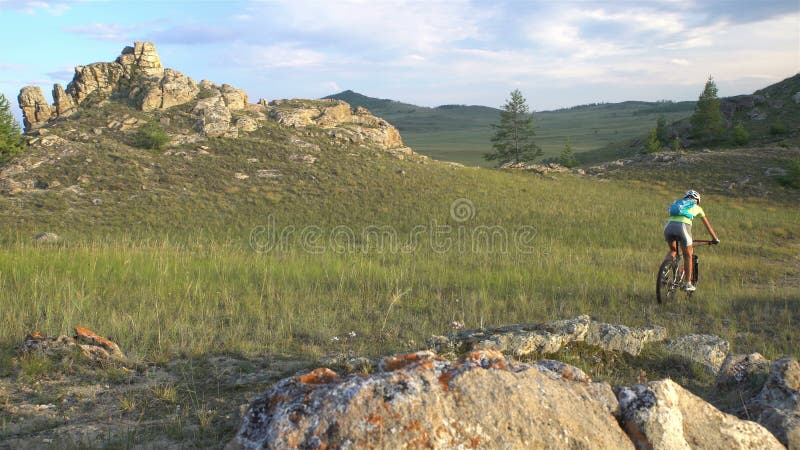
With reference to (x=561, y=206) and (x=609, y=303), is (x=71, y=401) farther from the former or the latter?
(x=561, y=206)

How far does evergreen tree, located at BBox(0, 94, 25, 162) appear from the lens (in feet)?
72.9

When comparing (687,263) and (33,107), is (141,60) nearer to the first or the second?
(33,107)

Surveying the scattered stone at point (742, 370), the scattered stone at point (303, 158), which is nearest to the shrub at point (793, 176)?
the scattered stone at point (303, 158)

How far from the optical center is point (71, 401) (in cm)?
420

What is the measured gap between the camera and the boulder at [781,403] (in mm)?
3332

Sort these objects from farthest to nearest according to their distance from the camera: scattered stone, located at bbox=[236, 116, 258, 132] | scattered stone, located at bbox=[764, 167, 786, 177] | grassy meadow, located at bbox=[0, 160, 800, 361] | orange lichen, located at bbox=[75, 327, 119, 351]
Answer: scattered stone, located at bbox=[764, 167, 786, 177] < scattered stone, located at bbox=[236, 116, 258, 132] < grassy meadow, located at bbox=[0, 160, 800, 361] < orange lichen, located at bbox=[75, 327, 119, 351]

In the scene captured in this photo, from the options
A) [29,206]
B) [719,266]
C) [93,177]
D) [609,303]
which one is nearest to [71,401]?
[609,303]

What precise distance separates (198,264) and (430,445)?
30.4ft

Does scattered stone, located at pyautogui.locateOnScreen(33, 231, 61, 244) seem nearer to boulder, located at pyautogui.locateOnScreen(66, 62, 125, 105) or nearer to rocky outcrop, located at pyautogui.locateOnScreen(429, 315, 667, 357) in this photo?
rocky outcrop, located at pyautogui.locateOnScreen(429, 315, 667, 357)

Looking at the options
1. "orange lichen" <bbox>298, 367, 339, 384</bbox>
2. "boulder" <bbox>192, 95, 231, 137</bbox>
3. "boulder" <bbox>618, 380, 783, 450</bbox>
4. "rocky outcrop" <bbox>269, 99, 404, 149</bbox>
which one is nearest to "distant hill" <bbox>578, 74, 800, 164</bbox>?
"rocky outcrop" <bbox>269, 99, 404, 149</bbox>

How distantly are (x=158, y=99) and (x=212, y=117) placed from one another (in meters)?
3.20

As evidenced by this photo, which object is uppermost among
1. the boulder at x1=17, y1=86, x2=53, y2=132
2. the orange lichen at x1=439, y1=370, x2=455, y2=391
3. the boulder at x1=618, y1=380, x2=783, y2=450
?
the boulder at x1=17, y1=86, x2=53, y2=132

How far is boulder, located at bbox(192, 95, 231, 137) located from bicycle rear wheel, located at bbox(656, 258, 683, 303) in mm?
24899

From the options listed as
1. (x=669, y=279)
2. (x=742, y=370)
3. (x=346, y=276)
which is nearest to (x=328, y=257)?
(x=346, y=276)
